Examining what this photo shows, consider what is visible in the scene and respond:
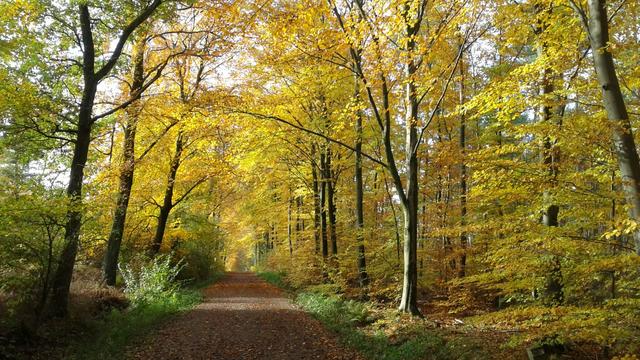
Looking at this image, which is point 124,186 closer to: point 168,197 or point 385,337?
point 168,197

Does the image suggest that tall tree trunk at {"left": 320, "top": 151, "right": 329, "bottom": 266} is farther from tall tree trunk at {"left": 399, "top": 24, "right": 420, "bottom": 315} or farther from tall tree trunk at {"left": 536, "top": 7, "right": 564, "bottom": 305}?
tall tree trunk at {"left": 536, "top": 7, "right": 564, "bottom": 305}

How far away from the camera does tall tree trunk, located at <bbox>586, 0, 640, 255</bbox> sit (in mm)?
5059

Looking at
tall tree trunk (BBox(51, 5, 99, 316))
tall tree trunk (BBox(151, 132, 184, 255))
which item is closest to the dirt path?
tall tree trunk (BBox(51, 5, 99, 316))

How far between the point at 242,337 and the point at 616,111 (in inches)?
335

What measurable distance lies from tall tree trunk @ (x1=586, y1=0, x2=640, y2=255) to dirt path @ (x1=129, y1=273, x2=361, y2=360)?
559cm

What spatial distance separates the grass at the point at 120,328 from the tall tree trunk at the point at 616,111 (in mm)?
8531

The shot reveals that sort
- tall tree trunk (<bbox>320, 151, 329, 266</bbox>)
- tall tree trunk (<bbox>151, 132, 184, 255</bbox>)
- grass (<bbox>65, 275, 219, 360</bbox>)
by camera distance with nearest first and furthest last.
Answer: grass (<bbox>65, 275, 219, 360</bbox>), tall tree trunk (<bbox>320, 151, 329, 266</bbox>), tall tree trunk (<bbox>151, 132, 184, 255</bbox>)

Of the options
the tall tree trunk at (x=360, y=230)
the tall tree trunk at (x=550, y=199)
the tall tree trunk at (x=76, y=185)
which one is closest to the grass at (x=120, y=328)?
the tall tree trunk at (x=76, y=185)

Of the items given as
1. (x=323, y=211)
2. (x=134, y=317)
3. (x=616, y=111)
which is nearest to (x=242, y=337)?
(x=134, y=317)

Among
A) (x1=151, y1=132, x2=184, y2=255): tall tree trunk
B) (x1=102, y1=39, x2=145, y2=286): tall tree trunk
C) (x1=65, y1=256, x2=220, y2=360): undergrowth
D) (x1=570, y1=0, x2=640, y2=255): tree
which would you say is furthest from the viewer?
(x1=151, y1=132, x2=184, y2=255): tall tree trunk

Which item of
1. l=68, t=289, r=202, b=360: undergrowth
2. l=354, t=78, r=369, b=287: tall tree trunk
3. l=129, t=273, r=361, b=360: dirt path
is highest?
l=354, t=78, r=369, b=287: tall tree trunk

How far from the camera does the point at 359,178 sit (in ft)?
49.2

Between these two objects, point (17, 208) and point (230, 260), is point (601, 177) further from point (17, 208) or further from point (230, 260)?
point (230, 260)

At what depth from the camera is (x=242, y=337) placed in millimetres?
9648
